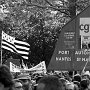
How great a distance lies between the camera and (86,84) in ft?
29.7

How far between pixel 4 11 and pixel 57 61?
11.1 metres

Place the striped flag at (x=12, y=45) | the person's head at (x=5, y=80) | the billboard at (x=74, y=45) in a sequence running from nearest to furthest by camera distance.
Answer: the person's head at (x=5, y=80) < the billboard at (x=74, y=45) < the striped flag at (x=12, y=45)

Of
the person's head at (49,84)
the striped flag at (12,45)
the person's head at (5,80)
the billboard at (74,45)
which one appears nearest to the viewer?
the person's head at (5,80)

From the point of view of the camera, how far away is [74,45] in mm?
12328

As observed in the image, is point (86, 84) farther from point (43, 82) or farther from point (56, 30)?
point (56, 30)

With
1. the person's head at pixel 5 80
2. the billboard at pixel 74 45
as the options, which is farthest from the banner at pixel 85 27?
the person's head at pixel 5 80

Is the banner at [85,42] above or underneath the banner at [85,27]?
underneath

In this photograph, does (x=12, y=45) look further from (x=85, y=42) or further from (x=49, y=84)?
(x=49, y=84)

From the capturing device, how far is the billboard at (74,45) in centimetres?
1212

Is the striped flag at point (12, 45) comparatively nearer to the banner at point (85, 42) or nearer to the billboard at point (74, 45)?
the billboard at point (74, 45)

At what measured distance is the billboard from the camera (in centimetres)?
1212

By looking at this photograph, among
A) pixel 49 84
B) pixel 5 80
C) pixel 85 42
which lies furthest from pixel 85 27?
pixel 5 80

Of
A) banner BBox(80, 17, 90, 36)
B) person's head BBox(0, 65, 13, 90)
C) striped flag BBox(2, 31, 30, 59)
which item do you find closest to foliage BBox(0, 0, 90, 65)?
striped flag BBox(2, 31, 30, 59)

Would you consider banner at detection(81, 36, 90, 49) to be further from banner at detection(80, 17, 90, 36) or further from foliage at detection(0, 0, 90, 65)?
foliage at detection(0, 0, 90, 65)
